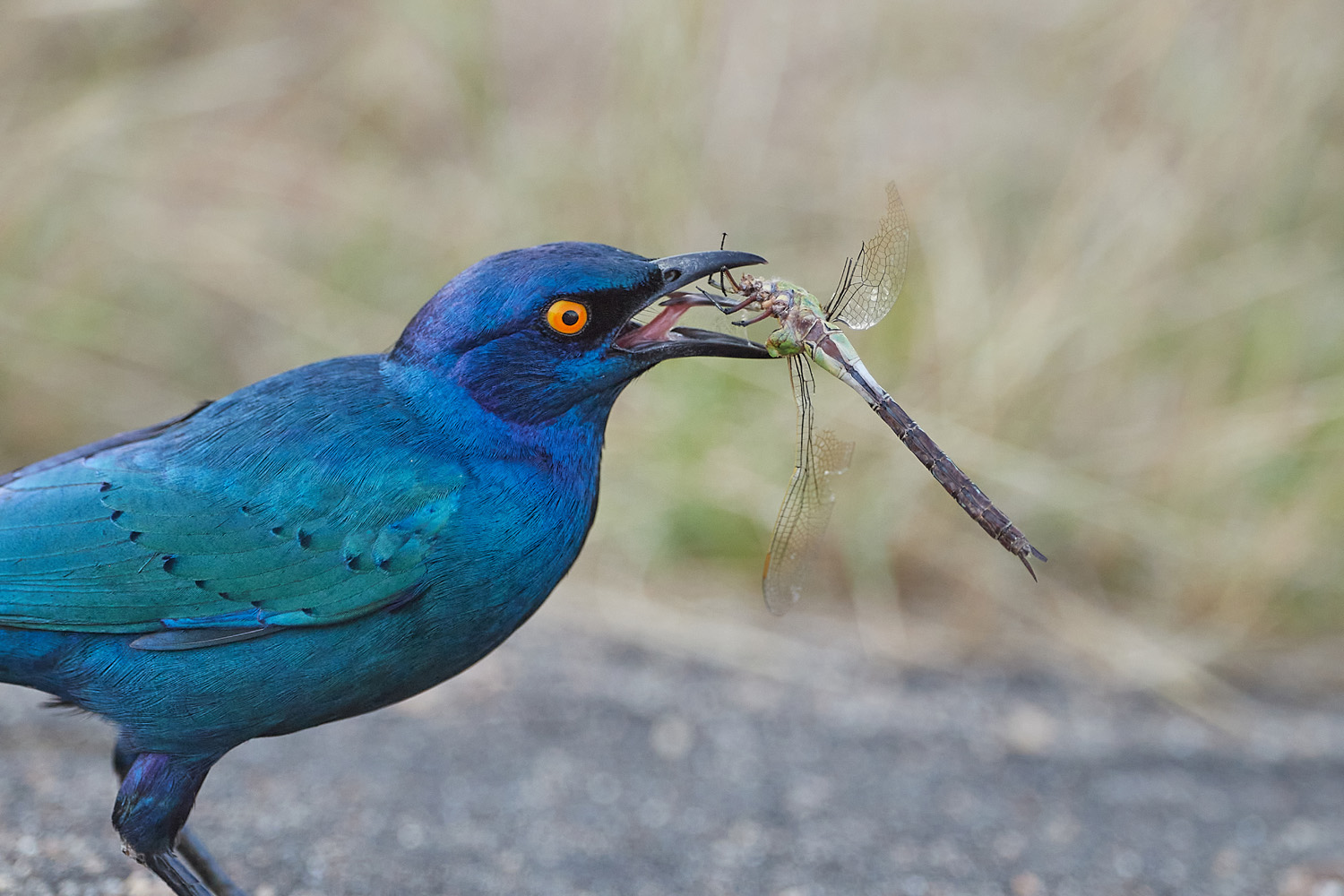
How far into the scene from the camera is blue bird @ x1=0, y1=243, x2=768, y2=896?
9.71 ft

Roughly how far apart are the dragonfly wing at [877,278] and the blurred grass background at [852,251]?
2.24 m

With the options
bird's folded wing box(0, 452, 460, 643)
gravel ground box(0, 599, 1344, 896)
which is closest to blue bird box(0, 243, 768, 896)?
bird's folded wing box(0, 452, 460, 643)

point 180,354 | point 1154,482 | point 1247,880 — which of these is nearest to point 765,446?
point 1154,482

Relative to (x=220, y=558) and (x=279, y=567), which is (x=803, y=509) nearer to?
(x=279, y=567)

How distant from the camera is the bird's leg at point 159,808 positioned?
3.06 metres

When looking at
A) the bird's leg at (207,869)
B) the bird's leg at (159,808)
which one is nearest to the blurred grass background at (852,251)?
the bird's leg at (207,869)

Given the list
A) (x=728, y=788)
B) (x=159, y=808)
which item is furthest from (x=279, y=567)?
(x=728, y=788)

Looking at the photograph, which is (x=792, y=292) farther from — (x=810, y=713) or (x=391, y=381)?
(x=810, y=713)

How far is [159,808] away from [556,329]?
1.37m

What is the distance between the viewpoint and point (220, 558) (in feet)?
9.85

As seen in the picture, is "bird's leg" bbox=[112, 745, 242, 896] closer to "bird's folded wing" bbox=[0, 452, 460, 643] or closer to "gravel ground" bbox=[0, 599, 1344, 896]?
"bird's folded wing" bbox=[0, 452, 460, 643]

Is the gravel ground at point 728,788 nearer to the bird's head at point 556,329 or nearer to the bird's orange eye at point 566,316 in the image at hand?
the bird's head at point 556,329

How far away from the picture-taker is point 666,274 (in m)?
3.17

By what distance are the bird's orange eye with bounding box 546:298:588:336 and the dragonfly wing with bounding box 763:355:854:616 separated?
1.88ft
